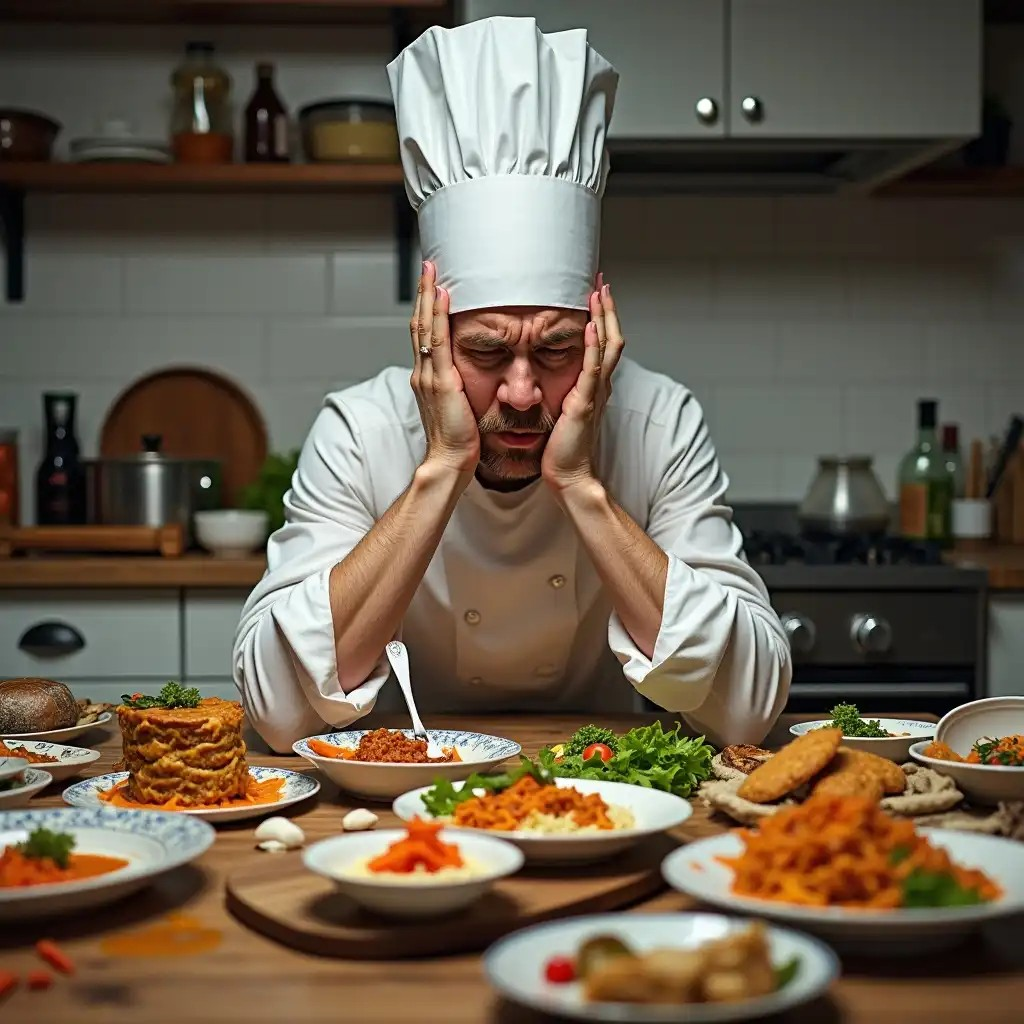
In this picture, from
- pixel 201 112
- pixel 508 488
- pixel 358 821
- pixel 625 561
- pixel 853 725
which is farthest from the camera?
pixel 201 112

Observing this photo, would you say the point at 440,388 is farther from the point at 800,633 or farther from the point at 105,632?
the point at 105,632

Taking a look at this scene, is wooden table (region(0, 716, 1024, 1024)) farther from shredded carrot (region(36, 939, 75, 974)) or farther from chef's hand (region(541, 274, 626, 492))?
chef's hand (region(541, 274, 626, 492))

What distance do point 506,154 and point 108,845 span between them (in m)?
1.07

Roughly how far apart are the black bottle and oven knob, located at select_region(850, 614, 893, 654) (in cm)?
176

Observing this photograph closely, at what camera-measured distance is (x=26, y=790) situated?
128cm

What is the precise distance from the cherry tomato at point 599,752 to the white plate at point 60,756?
52cm

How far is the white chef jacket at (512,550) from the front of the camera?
186cm

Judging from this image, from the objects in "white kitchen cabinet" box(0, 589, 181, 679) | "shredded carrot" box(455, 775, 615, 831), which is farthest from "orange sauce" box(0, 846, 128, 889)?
"white kitchen cabinet" box(0, 589, 181, 679)

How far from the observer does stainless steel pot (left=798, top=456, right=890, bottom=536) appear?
10.7ft

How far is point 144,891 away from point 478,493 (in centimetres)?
99

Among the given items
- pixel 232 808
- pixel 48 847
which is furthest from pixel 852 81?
pixel 48 847

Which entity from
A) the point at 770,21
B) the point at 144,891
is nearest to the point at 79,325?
the point at 770,21

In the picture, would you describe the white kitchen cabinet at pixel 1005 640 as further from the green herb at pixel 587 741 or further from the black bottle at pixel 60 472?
the black bottle at pixel 60 472

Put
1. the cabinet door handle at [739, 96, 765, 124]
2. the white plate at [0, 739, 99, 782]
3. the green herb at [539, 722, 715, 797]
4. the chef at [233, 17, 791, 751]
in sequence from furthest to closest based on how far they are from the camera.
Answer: the cabinet door handle at [739, 96, 765, 124]
the chef at [233, 17, 791, 751]
the white plate at [0, 739, 99, 782]
the green herb at [539, 722, 715, 797]
